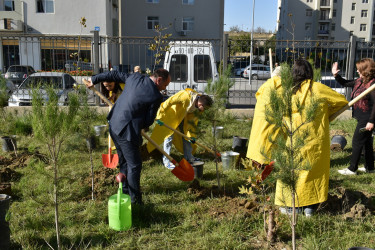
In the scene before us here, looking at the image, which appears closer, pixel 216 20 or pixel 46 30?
pixel 46 30

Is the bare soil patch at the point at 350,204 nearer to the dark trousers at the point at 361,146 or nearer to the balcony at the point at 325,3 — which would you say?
the dark trousers at the point at 361,146

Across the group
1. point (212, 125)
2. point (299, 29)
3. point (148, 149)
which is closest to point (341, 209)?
point (212, 125)

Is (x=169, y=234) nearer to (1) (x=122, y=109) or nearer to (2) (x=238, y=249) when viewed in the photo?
(2) (x=238, y=249)

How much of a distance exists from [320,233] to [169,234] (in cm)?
135

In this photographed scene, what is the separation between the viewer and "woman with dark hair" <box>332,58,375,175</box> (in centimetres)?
454

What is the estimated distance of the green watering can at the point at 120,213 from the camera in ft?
10.7

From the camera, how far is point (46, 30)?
2494cm

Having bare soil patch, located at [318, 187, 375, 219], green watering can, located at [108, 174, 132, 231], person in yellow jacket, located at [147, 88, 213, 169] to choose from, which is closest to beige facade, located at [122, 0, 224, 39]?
person in yellow jacket, located at [147, 88, 213, 169]

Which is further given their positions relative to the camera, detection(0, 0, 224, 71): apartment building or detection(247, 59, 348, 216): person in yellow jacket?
detection(0, 0, 224, 71): apartment building

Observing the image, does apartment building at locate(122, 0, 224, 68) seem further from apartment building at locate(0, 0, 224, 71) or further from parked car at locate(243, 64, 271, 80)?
parked car at locate(243, 64, 271, 80)

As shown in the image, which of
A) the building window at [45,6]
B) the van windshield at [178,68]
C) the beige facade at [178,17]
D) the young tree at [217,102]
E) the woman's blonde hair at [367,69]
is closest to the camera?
the young tree at [217,102]

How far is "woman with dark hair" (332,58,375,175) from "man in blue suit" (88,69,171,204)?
2.30m

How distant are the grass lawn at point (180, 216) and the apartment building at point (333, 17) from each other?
53664mm

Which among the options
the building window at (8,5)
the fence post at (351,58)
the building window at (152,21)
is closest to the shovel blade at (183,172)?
the fence post at (351,58)
